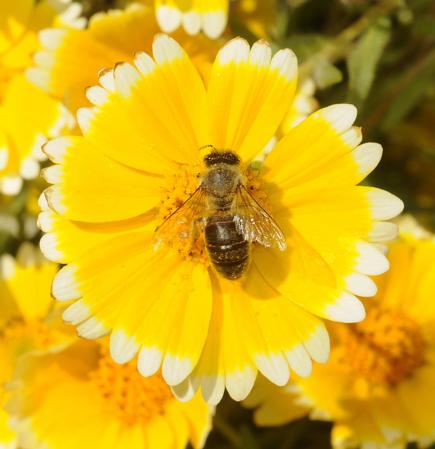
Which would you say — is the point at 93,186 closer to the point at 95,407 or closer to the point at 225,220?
the point at 225,220


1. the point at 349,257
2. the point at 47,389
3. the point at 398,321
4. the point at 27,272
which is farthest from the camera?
Answer: the point at 27,272

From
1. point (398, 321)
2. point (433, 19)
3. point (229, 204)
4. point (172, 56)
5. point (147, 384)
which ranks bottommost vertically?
point (398, 321)

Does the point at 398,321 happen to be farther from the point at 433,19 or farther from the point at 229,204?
the point at 433,19

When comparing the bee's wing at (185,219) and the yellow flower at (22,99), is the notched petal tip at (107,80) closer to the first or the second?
the bee's wing at (185,219)

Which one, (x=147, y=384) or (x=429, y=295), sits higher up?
(x=147, y=384)

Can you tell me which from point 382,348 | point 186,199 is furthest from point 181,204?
point 382,348

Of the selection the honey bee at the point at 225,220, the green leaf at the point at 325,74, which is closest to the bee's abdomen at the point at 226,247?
the honey bee at the point at 225,220

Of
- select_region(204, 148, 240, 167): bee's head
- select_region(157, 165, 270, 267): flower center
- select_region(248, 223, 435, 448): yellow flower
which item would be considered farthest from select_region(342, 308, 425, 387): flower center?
select_region(204, 148, 240, 167): bee's head

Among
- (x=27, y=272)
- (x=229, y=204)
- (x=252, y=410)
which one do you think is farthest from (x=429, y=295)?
(x=27, y=272)
